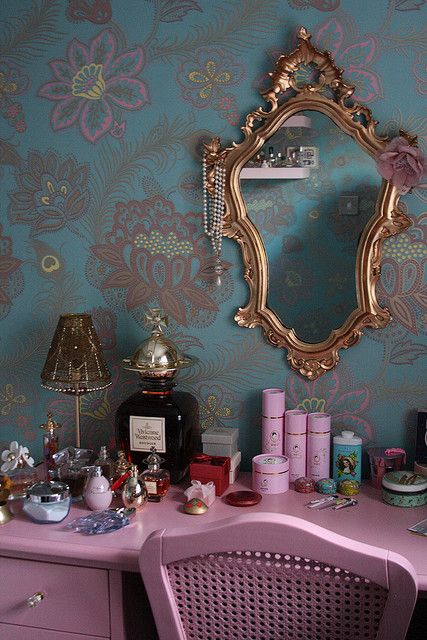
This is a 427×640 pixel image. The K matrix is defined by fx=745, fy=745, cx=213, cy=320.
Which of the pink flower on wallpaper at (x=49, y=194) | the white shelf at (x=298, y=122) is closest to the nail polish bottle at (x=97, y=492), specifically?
the pink flower on wallpaper at (x=49, y=194)

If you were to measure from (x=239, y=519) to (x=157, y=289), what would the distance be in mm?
953

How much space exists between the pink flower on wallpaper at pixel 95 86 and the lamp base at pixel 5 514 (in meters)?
1.01

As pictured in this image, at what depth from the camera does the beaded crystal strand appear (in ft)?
6.46

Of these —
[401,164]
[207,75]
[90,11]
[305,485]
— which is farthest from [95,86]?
[305,485]

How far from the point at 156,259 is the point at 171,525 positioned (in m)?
0.75

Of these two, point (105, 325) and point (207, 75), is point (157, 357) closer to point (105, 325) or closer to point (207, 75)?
point (105, 325)

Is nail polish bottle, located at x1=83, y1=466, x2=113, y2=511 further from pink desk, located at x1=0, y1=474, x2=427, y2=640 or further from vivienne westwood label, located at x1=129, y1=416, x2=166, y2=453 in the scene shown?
vivienne westwood label, located at x1=129, y1=416, x2=166, y2=453

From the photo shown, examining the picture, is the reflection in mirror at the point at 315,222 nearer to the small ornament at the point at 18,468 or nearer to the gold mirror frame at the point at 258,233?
the gold mirror frame at the point at 258,233

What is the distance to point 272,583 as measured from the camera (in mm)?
1288

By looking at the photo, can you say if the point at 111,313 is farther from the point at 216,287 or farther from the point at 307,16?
the point at 307,16

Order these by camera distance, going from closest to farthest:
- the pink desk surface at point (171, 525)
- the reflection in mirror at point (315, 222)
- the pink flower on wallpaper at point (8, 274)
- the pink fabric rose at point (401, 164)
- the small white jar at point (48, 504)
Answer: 1. the pink desk surface at point (171, 525)
2. the small white jar at point (48, 504)
3. the pink fabric rose at point (401, 164)
4. the reflection in mirror at point (315, 222)
5. the pink flower on wallpaper at point (8, 274)

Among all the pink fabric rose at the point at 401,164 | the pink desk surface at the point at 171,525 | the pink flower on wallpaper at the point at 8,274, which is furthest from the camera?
the pink flower on wallpaper at the point at 8,274

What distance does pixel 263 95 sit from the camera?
193 cm

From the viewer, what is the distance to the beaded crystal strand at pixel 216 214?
1.97m
